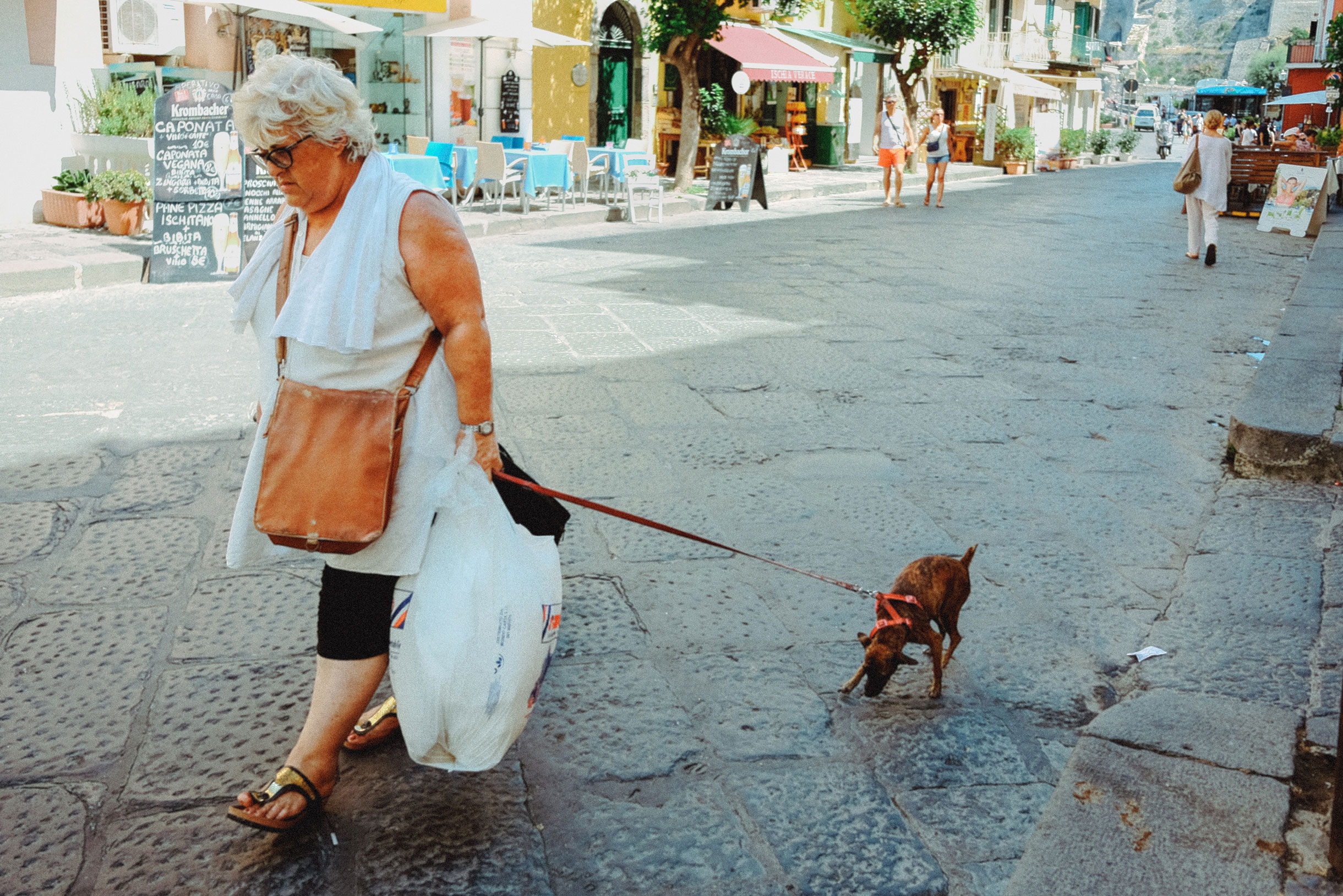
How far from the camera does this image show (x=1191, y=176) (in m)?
11.4

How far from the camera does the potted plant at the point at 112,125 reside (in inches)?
440

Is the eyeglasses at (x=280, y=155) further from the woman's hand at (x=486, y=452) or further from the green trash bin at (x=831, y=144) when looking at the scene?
the green trash bin at (x=831, y=144)

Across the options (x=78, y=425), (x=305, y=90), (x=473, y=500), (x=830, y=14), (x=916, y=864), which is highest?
(x=830, y=14)

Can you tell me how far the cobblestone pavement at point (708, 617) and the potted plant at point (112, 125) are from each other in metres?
4.36

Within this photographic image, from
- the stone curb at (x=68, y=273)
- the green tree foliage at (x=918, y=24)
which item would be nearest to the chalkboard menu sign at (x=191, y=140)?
the stone curb at (x=68, y=273)

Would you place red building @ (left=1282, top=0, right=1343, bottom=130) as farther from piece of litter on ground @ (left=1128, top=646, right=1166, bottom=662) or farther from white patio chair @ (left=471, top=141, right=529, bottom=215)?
piece of litter on ground @ (left=1128, top=646, right=1166, bottom=662)

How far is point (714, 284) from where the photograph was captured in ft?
30.9

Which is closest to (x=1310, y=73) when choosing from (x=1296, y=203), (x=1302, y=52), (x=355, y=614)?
(x=1302, y=52)

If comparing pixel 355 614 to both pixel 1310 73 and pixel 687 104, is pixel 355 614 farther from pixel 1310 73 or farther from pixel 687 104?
pixel 1310 73

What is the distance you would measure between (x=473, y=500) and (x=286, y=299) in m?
0.50

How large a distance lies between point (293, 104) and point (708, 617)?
1.81m

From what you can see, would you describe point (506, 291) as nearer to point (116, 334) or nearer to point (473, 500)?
point (116, 334)

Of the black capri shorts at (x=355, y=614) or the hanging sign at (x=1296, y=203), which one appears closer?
the black capri shorts at (x=355, y=614)

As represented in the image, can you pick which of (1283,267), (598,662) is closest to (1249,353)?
(1283,267)
